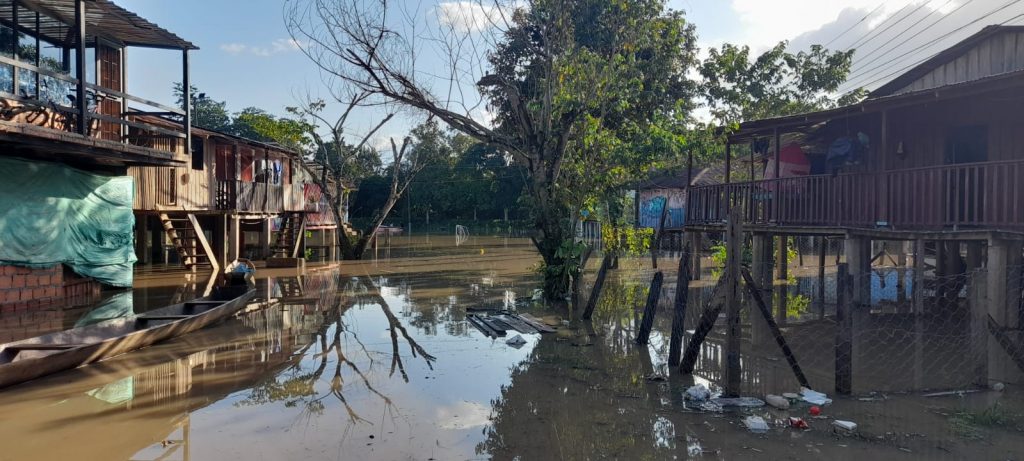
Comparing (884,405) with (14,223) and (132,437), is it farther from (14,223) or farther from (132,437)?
(14,223)

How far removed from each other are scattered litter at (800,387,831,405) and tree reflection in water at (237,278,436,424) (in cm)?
482

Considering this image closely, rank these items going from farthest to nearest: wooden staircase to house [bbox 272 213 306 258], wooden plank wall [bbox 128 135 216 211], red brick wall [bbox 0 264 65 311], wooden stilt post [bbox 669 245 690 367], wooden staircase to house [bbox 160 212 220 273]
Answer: wooden staircase to house [bbox 272 213 306 258] → wooden staircase to house [bbox 160 212 220 273] → wooden plank wall [bbox 128 135 216 211] → red brick wall [bbox 0 264 65 311] → wooden stilt post [bbox 669 245 690 367]

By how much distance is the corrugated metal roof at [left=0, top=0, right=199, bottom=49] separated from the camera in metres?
12.3

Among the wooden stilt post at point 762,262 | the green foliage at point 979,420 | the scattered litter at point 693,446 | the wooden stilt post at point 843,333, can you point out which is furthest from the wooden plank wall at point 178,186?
the green foliage at point 979,420

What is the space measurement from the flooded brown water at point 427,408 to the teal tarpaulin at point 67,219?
4744mm

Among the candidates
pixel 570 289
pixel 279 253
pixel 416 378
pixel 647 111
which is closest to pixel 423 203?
pixel 279 253

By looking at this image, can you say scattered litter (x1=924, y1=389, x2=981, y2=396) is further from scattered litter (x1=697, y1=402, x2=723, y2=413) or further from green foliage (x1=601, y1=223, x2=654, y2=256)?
green foliage (x1=601, y1=223, x2=654, y2=256)

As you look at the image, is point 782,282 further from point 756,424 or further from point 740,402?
point 756,424

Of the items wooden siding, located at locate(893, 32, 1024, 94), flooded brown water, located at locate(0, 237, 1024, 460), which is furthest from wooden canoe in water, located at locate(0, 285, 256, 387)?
wooden siding, located at locate(893, 32, 1024, 94)

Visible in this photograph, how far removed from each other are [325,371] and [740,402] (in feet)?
18.7

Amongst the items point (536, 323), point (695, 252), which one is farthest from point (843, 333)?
point (695, 252)

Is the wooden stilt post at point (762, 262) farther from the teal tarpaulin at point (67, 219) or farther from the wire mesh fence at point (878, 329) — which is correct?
the teal tarpaulin at point (67, 219)

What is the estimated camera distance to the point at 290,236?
2700 cm

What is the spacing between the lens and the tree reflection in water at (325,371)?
7512 mm
